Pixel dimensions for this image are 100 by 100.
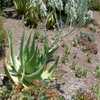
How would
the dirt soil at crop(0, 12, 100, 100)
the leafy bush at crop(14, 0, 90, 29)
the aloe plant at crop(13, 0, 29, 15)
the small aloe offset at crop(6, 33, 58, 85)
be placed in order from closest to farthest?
1. the small aloe offset at crop(6, 33, 58, 85)
2. the dirt soil at crop(0, 12, 100, 100)
3. the leafy bush at crop(14, 0, 90, 29)
4. the aloe plant at crop(13, 0, 29, 15)

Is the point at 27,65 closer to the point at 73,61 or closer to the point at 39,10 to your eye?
the point at 73,61

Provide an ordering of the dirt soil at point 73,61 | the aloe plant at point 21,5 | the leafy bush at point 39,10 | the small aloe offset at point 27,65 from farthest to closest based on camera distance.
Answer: the aloe plant at point 21,5 < the leafy bush at point 39,10 < the dirt soil at point 73,61 < the small aloe offset at point 27,65

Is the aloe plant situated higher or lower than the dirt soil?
higher

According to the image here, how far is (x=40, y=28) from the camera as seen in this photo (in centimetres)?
1017

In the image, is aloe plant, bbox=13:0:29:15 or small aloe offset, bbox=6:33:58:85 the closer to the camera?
small aloe offset, bbox=6:33:58:85

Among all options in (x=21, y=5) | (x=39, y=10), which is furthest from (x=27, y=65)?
(x=21, y=5)

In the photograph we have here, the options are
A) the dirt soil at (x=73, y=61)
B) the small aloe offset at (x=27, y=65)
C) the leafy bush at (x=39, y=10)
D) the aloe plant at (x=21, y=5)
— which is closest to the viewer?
the small aloe offset at (x=27, y=65)

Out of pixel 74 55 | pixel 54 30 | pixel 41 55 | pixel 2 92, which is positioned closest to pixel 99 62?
pixel 74 55

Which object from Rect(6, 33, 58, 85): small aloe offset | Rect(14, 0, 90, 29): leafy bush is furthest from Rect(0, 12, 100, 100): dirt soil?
Rect(6, 33, 58, 85): small aloe offset

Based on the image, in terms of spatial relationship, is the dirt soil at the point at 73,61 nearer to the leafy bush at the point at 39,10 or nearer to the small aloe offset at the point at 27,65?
the leafy bush at the point at 39,10

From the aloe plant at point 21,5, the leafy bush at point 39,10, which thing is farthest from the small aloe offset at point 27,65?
the aloe plant at point 21,5

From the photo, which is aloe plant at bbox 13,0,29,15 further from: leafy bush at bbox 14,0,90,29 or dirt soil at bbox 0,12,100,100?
dirt soil at bbox 0,12,100,100

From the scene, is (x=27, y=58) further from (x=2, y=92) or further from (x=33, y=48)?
(x=2, y=92)

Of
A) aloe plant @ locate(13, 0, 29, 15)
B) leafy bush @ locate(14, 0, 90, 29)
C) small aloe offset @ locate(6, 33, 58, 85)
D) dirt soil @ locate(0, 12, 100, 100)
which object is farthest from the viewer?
aloe plant @ locate(13, 0, 29, 15)
